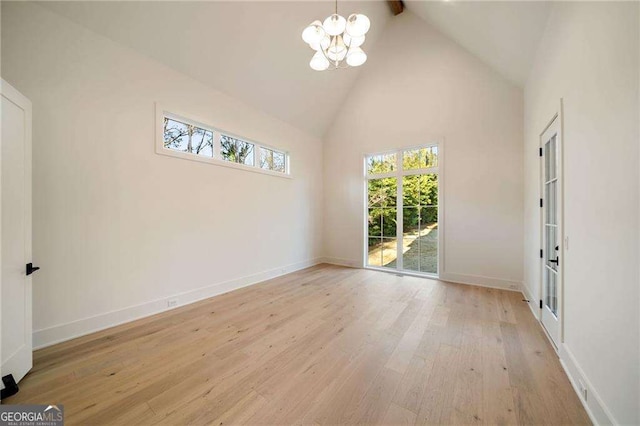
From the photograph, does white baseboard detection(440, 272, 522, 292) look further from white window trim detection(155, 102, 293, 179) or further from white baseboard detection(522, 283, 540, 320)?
white window trim detection(155, 102, 293, 179)

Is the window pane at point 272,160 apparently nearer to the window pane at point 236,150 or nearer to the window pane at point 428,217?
the window pane at point 236,150

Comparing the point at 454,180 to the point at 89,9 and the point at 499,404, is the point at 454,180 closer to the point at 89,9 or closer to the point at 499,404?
the point at 499,404

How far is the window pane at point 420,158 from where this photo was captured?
4.54m

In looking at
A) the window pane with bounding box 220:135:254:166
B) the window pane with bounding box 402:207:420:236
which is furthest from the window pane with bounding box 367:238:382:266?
the window pane with bounding box 220:135:254:166

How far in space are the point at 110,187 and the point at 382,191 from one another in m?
4.54

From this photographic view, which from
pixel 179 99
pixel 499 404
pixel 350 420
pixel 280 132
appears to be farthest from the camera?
pixel 280 132

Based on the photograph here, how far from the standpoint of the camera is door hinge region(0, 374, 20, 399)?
1.59 m

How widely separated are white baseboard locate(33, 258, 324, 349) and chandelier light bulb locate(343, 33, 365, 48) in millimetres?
3729

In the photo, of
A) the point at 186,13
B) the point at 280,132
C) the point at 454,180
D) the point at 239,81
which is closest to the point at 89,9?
the point at 186,13

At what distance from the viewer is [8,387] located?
1601 mm

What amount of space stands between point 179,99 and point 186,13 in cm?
98

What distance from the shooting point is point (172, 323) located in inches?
105

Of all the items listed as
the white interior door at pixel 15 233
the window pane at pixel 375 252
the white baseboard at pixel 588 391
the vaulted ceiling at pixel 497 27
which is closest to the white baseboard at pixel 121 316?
the white interior door at pixel 15 233

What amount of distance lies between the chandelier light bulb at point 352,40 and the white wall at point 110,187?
2.12 meters
